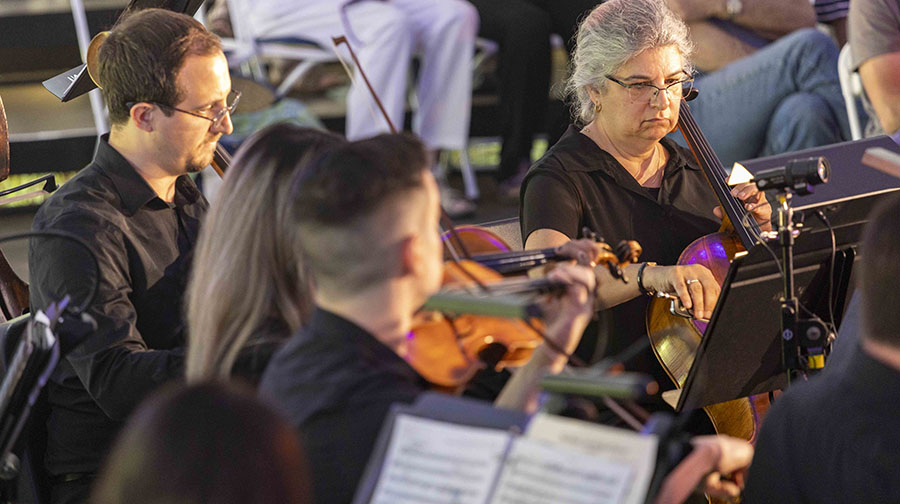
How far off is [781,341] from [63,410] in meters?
1.40

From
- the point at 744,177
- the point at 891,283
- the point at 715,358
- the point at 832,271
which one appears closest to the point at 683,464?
the point at 891,283

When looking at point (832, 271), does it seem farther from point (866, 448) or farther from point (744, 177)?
point (866, 448)

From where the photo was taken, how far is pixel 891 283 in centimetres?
132

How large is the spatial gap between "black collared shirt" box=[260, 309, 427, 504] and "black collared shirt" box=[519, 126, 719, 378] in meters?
1.12

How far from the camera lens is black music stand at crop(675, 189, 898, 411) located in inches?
76.4

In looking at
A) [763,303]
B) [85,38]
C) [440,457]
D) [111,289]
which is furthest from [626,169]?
[85,38]

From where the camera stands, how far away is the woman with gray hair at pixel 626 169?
2418 millimetres

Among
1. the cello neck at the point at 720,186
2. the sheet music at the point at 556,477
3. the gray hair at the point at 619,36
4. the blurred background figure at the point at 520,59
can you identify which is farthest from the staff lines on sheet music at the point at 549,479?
the blurred background figure at the point at 520,59

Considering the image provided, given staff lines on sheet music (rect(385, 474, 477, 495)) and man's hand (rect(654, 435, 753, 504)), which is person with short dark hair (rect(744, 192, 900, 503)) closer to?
man's hand (rect(654, 435, 753, 504))

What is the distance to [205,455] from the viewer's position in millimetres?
951

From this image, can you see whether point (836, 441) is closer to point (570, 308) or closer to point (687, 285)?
point (570, 308)

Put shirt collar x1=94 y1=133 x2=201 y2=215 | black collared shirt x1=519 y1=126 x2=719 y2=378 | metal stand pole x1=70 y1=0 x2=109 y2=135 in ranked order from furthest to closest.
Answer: metal stand pole x1=70 y1=0 x2=109 y2=135 → black collared shirt x1=519 y1=126 x2=719 y2=378 → shirt collar x1=94 y1=133 x2=201 y2=215

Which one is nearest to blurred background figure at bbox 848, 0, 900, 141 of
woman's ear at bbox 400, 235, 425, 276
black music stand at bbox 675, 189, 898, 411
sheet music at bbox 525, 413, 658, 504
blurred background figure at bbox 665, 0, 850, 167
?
blurred background figure at bbox 665, 0, 850, 167

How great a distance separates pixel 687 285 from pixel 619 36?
61 cm
